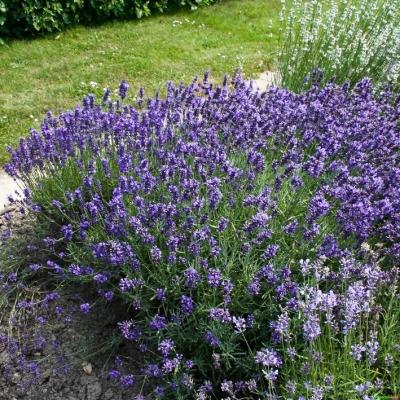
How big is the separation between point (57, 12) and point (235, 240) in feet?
17.6

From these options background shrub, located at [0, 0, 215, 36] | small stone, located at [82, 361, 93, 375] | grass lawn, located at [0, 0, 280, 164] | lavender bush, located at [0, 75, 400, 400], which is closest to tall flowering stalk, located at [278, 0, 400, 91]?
grass lawn, located at [0, 0, 280, 164]

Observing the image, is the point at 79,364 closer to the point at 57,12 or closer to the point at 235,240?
the point at 235,240

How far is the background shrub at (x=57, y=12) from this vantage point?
263 inches

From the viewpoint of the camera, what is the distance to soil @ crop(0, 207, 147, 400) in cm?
278

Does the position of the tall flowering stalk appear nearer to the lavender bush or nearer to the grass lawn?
the grass lawn

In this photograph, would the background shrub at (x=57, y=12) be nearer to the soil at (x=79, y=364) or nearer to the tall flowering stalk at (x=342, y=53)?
the tall flowering stalk at (x=342, y=53)

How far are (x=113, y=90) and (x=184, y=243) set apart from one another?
12.3ft

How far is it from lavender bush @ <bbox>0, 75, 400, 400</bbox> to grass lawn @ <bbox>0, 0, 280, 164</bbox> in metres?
1.82

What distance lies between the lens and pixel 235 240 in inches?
112

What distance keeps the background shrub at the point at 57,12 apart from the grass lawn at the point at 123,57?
0.14 meters

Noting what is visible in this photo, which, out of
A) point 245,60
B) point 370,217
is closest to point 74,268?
point 370,217

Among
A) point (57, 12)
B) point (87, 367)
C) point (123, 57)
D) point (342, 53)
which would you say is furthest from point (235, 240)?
point (57, 12)

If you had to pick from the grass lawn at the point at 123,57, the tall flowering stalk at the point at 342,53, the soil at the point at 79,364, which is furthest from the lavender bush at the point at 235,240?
the grass lawn at the point at 123,57

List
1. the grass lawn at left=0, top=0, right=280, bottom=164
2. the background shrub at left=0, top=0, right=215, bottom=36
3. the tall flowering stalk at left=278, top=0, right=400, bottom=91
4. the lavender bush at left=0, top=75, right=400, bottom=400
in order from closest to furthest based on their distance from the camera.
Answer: the lavender bush at left=0, top=75, right=400, bottom=400 → the tall flowering stalk at left=278, top=0, right=400, bottom=91 → the grass lawn at left=0, top=0, right=280, bottom=164 → the background shrub at left=0, top=0, right=215, bottom=36
